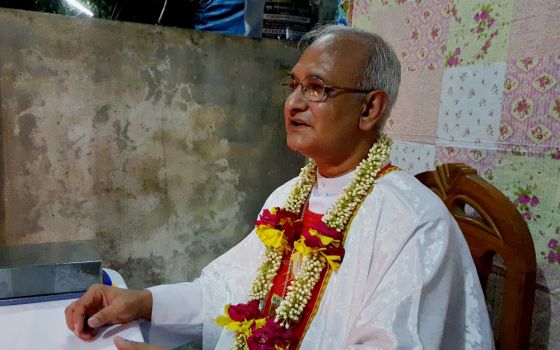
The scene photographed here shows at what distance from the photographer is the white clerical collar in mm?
1364

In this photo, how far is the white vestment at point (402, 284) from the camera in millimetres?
999

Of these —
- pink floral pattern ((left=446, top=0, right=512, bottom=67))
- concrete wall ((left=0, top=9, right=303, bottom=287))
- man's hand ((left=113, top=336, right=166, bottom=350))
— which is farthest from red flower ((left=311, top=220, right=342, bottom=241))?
concrete wall ((left=0, top=9, right=303, bottom=287))

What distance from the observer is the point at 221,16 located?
289 cm

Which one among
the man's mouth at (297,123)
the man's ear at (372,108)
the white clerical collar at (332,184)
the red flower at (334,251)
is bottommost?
the red flower at (334,251)

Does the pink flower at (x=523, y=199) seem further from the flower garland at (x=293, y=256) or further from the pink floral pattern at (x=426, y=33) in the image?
the pink floral pattern at (x=426, y=33)

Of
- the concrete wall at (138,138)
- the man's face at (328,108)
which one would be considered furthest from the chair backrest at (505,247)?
the concrete wall at (138,138)

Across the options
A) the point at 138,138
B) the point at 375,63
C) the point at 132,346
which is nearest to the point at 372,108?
the point at 375,63

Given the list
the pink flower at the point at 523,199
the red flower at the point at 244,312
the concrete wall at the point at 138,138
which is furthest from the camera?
the concrete wall at the point at 138,138

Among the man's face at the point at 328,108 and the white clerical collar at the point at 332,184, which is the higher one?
the man's face at the point at 328,108

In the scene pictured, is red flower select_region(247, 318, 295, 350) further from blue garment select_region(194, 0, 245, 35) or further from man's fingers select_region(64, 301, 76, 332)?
blue garment select_region(194, 0, 245, 35)

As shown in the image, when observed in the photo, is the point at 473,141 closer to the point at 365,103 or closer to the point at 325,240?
the point at 365,103

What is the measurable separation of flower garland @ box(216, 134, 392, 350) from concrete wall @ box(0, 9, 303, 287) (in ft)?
4.65

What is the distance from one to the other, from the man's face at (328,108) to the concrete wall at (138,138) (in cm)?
149

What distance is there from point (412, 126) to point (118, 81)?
1.64 meters
